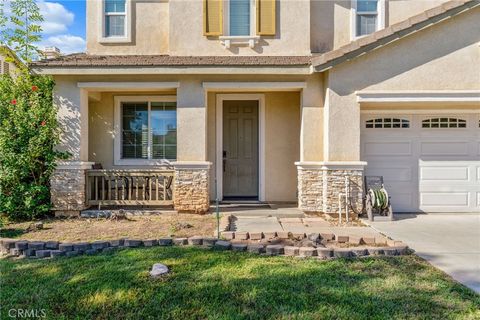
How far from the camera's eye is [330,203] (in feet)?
25.7

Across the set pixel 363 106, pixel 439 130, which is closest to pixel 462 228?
pixel 439 130

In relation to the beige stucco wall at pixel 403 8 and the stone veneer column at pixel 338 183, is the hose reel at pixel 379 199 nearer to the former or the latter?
the stone veneer column at pixel 338 183

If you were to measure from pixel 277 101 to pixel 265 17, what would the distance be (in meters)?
2.28

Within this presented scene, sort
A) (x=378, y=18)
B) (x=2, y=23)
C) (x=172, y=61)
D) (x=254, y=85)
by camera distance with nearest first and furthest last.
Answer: (x=172, y=61) < (x=254, y=85) < (x=2, y=23) < (x=378, y=18)

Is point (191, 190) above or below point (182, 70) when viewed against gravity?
below

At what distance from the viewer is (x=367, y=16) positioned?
941 cm

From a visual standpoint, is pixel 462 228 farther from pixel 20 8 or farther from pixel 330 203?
pixel 20 8

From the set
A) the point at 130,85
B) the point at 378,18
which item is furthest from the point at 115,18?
the point at 378,18

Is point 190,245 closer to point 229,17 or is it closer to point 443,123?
point 229,17

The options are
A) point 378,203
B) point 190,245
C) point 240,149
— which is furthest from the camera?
point 240,149

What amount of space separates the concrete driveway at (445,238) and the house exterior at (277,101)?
0.69 m

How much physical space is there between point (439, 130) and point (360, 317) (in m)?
6.93

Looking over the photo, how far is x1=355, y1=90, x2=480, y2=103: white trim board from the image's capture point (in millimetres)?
7609

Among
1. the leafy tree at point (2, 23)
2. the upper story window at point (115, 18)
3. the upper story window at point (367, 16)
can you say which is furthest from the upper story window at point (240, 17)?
the leafy tree at point (2, 23)
